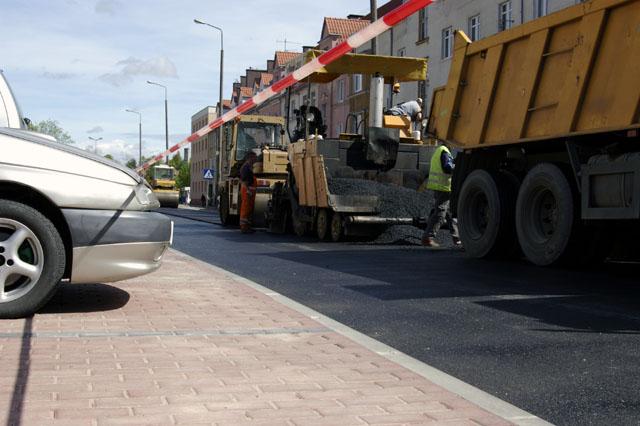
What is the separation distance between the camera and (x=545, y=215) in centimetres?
1012

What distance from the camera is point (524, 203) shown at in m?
10.3

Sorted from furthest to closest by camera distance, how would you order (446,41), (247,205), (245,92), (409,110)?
(245,92) → (446,41) → (247,205) → (409,110)

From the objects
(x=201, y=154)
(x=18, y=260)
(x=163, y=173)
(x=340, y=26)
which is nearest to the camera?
(x=18, y=260)

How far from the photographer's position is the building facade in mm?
97812

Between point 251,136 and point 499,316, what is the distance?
1640cm

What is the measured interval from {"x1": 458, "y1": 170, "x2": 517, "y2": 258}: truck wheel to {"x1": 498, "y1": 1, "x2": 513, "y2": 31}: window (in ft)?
66.1

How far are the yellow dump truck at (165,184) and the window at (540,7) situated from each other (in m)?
27.8

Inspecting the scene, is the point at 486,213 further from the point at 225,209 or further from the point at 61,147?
the point at 225,209

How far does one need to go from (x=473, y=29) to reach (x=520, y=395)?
31.2m

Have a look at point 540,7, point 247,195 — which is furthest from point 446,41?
point 247,195

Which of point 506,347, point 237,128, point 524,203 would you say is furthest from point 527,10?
point 506,347

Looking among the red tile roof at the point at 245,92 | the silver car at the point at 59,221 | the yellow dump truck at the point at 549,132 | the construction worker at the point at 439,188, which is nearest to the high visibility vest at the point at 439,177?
the construction worker at the point at 439,188

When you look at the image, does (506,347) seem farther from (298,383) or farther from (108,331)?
(108,331)

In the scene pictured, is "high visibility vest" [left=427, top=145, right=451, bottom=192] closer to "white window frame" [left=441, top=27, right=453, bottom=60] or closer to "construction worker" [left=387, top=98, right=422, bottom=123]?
"construction worker" [left=387, top=98, right=422, bottom=123]
